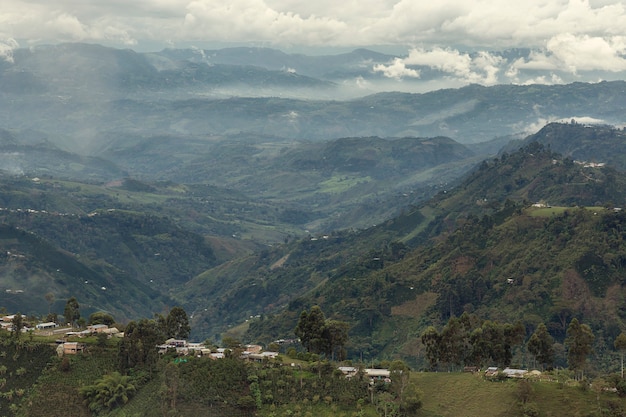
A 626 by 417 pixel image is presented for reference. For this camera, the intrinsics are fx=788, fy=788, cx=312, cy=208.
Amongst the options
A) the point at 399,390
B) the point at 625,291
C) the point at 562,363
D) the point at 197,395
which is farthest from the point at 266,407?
the point at 625,291

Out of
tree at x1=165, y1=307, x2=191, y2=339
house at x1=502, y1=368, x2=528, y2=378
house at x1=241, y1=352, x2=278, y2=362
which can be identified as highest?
house at x1=502, y1=368, x2=528, y2=378

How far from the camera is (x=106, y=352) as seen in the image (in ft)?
429

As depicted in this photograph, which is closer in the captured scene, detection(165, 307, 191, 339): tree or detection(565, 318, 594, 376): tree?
detection(565, 318, 594, 376): tree

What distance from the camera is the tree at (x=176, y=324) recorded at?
15700cm

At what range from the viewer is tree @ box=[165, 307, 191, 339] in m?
157

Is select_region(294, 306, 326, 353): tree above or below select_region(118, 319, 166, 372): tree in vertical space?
below

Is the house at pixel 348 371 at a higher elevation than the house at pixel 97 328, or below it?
higher

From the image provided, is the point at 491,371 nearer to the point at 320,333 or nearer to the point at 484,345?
the point at 484,345

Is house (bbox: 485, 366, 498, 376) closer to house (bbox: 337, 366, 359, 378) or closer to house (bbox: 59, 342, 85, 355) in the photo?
house (bbox: 337, 366, 359, 378)

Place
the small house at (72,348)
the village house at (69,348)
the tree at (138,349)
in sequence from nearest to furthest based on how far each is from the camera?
1. the tree at (138,349)
2. the village house at (69,348)
3. the small house at (72,348)

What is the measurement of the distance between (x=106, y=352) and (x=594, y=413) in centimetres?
7624

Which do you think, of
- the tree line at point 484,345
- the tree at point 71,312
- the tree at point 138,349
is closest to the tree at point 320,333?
the tree line at point 484,345

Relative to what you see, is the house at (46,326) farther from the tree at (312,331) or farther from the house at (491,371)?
the house at (491,371)

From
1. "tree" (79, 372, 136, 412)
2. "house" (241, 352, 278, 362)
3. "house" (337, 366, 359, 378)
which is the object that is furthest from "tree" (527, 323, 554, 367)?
"tree" (79, 372, 136, 412)
